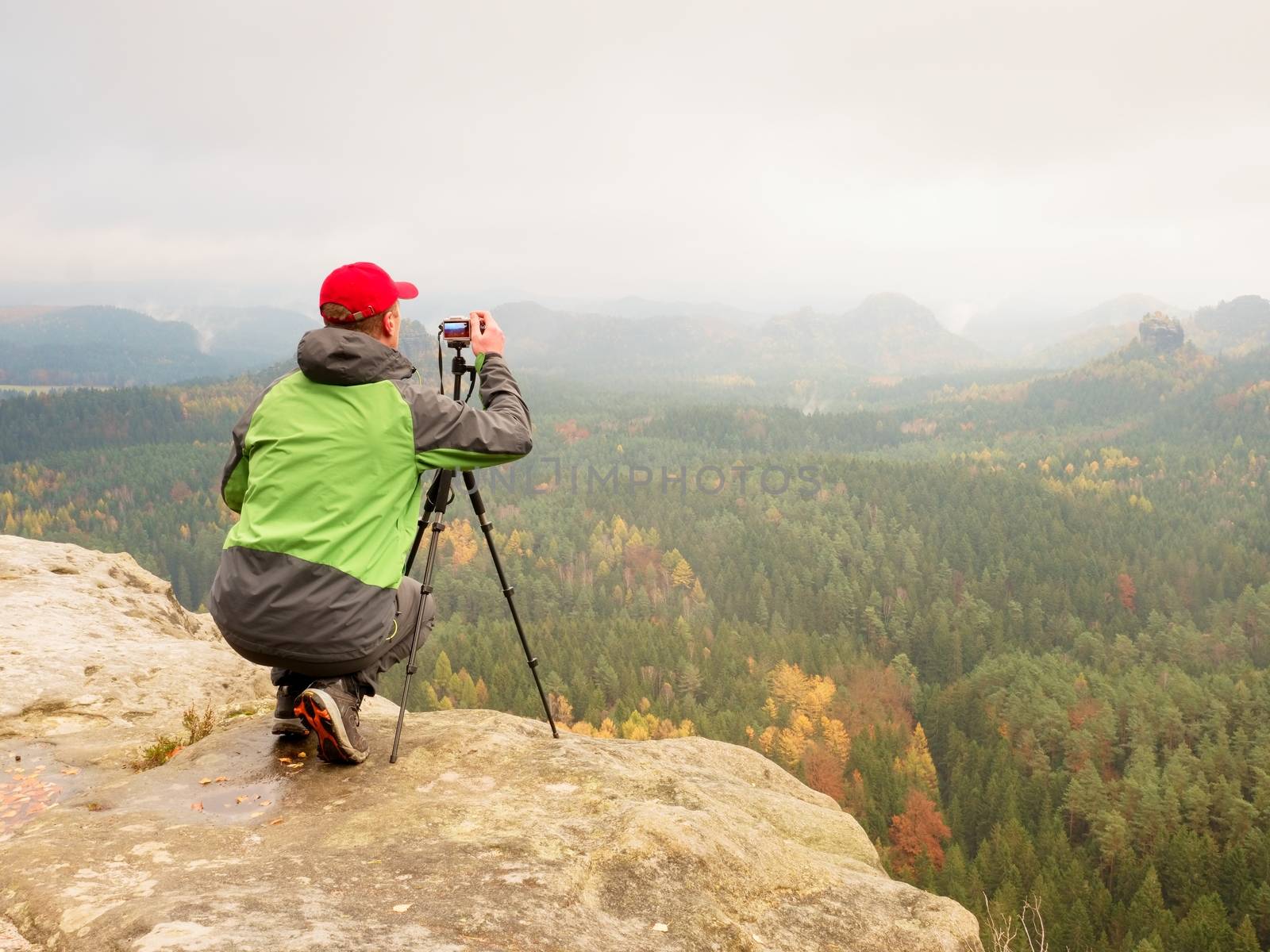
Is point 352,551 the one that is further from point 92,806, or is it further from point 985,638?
point 985,638

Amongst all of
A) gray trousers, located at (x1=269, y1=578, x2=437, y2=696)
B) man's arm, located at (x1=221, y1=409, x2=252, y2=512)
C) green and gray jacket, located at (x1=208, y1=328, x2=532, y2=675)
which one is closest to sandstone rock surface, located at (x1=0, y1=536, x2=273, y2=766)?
gray trousers, located at (x1=269, y1=578, x2=437, y2=696)

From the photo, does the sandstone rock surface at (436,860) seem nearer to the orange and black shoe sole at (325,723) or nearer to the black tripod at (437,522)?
the orange and black shoe sole at (325,723)

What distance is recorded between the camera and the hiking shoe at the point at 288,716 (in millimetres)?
7191

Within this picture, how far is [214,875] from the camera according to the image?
500 cm

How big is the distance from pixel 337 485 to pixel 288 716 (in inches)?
106

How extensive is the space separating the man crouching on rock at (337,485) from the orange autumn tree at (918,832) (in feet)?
216

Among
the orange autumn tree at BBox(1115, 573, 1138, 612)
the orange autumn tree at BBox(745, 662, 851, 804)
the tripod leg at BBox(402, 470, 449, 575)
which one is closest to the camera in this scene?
the tripod leg at BBox(402, 470, 449, 575)

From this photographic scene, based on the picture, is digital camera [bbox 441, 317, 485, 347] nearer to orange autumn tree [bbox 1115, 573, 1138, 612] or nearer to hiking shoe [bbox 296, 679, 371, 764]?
hiking shoe [bbox 296, 679, 371, 764]

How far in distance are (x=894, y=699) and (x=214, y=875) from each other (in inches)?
3898

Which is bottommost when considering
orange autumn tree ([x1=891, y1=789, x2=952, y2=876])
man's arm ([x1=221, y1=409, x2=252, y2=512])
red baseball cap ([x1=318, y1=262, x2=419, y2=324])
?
orange autumn tree ([x1=891, y1=789, x2=952, y2=876])

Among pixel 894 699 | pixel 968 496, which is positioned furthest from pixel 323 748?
pixel 968 496

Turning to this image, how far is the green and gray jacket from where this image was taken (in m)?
5.84

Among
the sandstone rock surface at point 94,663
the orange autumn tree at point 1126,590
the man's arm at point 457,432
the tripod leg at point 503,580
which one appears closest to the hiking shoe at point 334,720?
the tripod leg at point 503,580

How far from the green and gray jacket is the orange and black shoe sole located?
0.68ft
